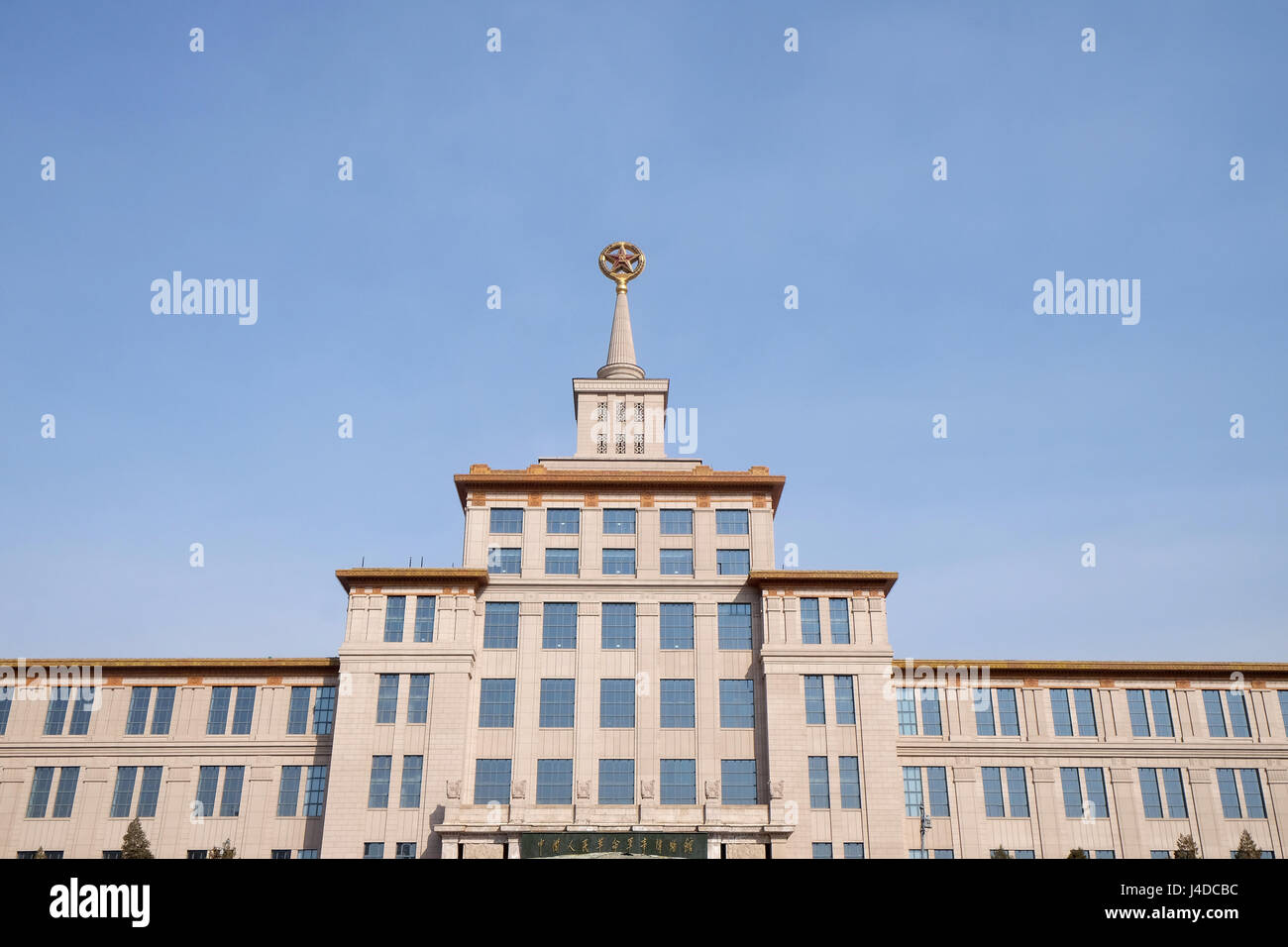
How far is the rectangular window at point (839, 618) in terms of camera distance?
4941cm

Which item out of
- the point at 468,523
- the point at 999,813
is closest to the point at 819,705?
the point at 999,813

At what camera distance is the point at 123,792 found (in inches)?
1921

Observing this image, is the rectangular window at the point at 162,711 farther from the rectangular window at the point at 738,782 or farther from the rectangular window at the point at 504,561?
the rectangular window at the point at 738,782

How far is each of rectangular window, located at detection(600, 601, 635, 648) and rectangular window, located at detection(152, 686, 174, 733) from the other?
74.0ft

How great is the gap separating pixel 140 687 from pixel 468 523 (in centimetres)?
1869

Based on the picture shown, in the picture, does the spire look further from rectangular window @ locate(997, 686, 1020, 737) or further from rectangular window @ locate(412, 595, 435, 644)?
rectangular window @ locate(997, 686, 1020, 737)

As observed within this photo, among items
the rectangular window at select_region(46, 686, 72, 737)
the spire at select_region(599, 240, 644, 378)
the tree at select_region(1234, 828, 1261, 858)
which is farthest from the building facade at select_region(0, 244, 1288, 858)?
the spire at select_region(599, 240, 644, 378)

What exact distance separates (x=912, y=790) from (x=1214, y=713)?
16894 mm

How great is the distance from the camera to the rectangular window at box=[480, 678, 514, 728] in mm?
47781

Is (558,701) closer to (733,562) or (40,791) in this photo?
(733,562)

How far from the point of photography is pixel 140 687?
166ft

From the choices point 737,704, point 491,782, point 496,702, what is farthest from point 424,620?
point 737,704
